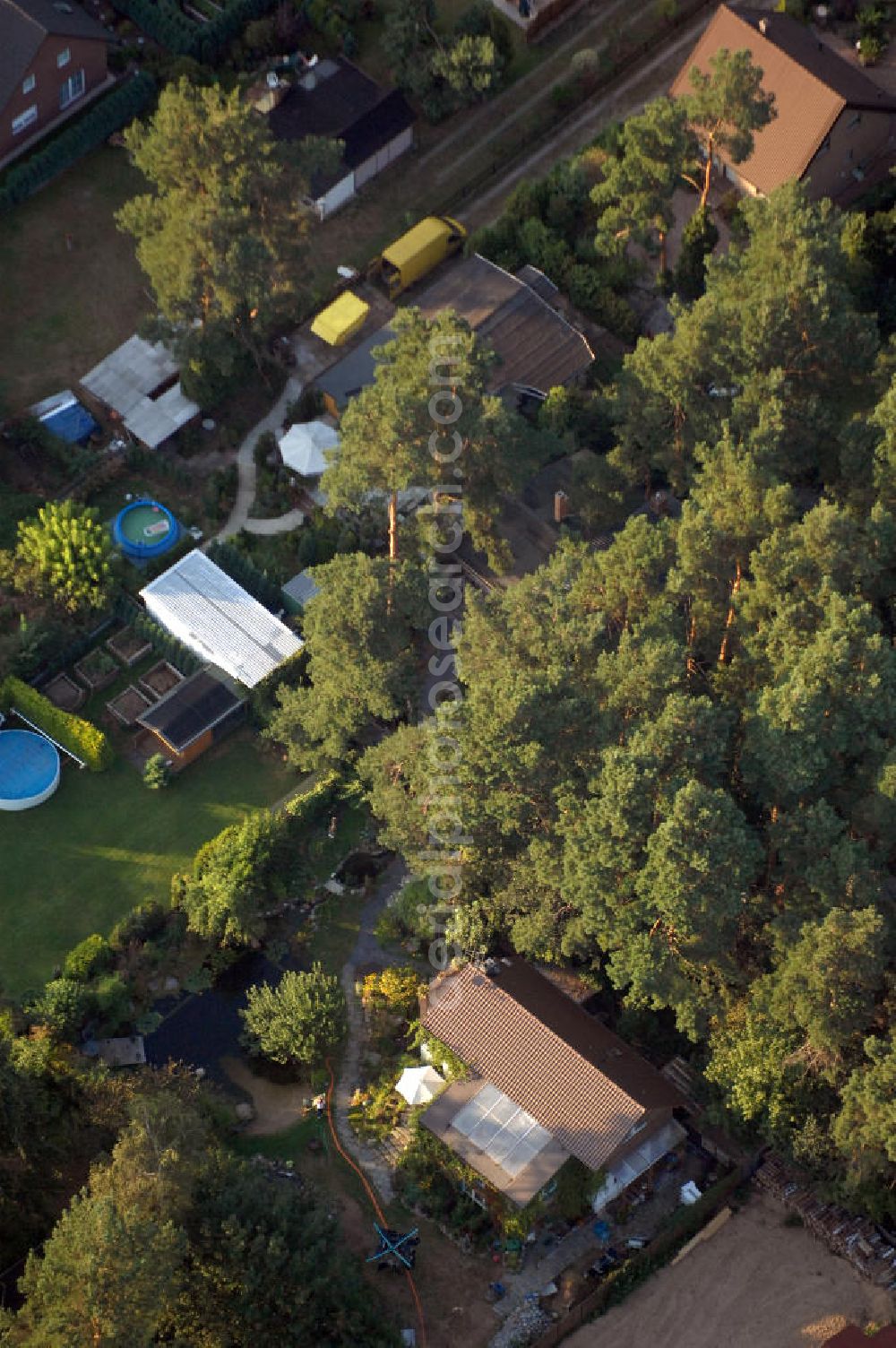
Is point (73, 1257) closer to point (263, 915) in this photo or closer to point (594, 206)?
point (263, 915)

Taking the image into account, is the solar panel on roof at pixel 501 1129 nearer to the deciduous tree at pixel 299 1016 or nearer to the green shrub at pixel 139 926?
the deciduous tree at pixel 299 1016

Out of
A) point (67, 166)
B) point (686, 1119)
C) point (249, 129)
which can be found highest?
point (249, 129)

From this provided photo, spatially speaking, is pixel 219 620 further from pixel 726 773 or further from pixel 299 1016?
pixel 726 773

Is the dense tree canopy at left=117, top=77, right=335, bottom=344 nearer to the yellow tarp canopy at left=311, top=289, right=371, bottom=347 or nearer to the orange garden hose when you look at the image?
the yellow tarp canopy at left=311, top=289, right=371, bottom=347

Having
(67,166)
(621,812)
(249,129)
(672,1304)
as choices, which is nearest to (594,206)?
(249,129)

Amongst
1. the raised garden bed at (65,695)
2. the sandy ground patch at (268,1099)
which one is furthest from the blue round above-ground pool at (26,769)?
the sandy ground patch at (268,1099)
